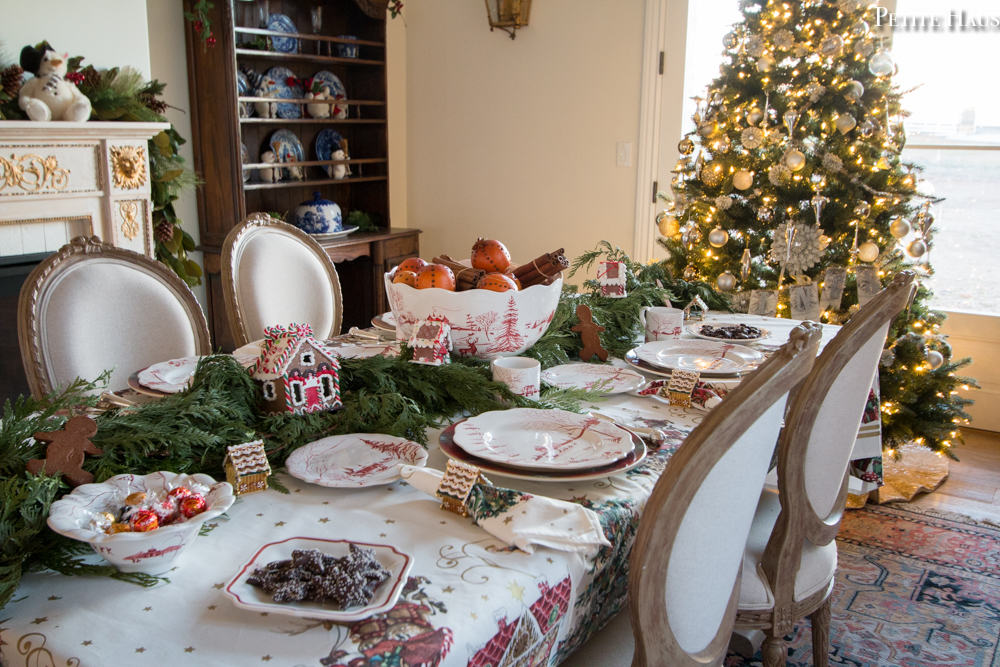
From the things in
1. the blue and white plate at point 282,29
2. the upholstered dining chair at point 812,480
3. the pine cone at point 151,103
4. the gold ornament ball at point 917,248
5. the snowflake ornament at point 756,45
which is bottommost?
the upholstered dining chair at point 812,480

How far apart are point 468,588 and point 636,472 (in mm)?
365

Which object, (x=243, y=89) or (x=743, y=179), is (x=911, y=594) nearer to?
(x=743, y=179)

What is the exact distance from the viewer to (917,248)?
8.54ft

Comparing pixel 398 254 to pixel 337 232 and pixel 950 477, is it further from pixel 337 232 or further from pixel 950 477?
pixel 950 477

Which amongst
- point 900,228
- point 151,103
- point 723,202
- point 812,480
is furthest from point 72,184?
point 900,228

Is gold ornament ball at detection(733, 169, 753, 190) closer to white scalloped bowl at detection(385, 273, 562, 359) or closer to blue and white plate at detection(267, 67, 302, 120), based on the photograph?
white scalloped bowl at detection(385, 273, 562, 359)

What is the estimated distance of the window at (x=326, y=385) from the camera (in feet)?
3.79

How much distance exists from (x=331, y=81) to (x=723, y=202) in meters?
2.28

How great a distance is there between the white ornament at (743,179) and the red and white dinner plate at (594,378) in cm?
153

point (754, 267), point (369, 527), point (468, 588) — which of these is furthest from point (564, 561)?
point (754, 267)

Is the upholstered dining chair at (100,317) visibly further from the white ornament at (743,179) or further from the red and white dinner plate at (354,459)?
the white ornament at (743,179)

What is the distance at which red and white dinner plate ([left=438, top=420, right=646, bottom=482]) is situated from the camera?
96cm

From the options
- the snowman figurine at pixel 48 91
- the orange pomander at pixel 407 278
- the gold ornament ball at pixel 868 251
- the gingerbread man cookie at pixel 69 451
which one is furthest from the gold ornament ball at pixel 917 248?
the snowman figurine at pixel 48 91

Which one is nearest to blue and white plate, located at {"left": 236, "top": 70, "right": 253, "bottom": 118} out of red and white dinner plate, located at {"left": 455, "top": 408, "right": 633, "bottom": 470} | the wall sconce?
the wall sconce
